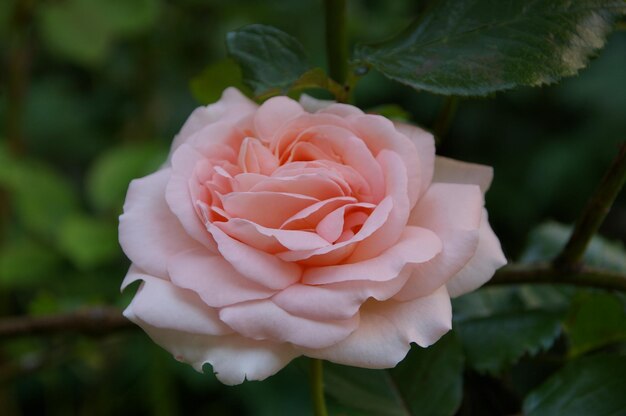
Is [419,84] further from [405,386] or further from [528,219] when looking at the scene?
[528,219]

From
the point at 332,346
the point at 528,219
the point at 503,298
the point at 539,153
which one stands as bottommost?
the point at 528,219

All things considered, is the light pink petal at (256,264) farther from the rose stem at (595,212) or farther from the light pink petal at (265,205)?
the rose stem at (595,212)

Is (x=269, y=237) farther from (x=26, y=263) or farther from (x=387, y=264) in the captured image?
(x=26, y=263)

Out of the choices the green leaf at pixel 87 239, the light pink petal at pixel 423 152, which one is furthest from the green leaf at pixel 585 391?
the green leaf at pixel 87 239

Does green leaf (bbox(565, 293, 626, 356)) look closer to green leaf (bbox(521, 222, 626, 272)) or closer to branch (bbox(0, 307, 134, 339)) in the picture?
green leaf (bbox(521, 222, 626, 272))

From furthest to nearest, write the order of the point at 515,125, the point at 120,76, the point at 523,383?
1. the point at 515,125
2. the point at 120,76
3. the point at 523,383

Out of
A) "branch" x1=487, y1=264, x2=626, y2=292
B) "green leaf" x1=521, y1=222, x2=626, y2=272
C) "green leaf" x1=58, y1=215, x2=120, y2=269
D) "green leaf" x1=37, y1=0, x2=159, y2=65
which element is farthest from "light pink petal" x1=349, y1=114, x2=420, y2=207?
"green leaf" x1=37, y1=0, x2=159, y2=65

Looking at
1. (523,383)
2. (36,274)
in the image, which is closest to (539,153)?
(523,383)
